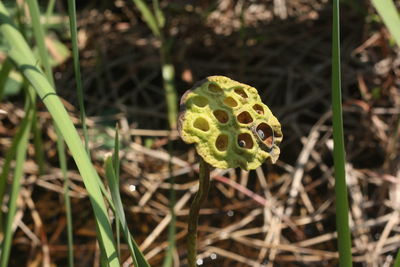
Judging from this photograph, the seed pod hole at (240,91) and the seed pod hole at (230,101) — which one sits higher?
the seed pod hole at (240,91)

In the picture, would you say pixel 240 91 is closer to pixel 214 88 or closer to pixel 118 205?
pixel 214 88

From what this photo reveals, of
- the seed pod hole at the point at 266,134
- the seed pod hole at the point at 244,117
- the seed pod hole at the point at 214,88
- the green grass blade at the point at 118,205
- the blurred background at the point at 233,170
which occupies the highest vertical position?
the seed pod hole at the point at 214,88

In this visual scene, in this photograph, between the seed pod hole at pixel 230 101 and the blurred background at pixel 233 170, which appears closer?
the seed pod hole at pixel 230 101

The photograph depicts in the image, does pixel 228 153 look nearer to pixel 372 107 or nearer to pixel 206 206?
pixel 206 206

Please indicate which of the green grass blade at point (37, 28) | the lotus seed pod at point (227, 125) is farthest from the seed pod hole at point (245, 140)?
the green grass blade at point (37, 28)

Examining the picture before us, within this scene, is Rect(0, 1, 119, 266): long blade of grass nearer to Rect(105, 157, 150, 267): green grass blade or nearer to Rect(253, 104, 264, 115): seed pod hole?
Rect(105, 157, 150, 267): green grass blade

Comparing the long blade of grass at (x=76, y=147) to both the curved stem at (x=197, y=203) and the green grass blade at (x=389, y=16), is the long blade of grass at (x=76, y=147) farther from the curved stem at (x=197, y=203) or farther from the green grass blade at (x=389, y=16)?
the green grass blade at (x=389, y=16)

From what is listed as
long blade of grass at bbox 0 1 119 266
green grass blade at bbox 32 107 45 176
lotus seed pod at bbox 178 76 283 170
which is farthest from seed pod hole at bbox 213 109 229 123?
green grass blade at bbox 32 107 45 176

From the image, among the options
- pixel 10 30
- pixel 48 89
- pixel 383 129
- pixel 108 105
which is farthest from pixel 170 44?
pixel 48 89
